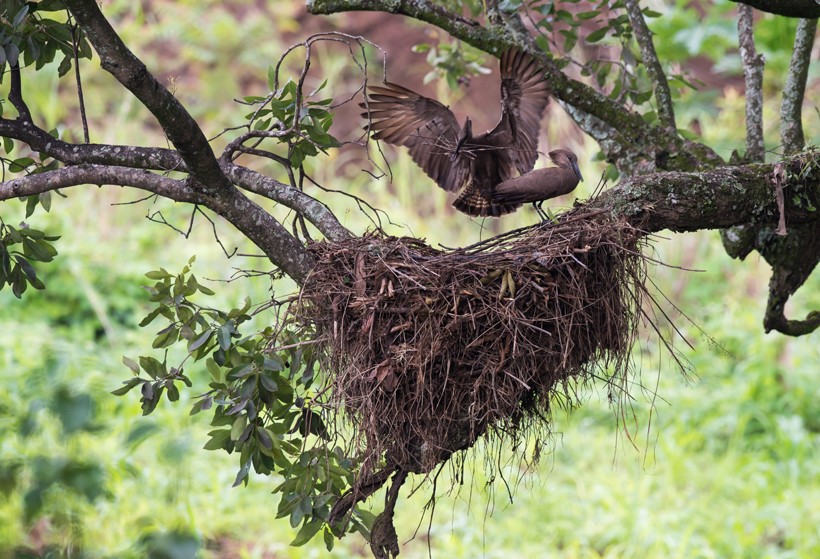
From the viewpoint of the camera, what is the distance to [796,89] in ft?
11.2

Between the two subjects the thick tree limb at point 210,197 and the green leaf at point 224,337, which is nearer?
the green leaf at point 224,337

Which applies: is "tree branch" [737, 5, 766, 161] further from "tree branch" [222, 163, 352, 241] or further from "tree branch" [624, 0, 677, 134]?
"tree branch" [222, 163, 352, 241]

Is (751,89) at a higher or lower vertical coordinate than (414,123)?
higher

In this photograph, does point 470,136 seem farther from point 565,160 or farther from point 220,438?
point 220,438

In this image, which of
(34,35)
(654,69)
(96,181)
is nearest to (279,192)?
(96,181)

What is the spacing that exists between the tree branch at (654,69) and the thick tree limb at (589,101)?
3.9 inches

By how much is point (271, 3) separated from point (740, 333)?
7.61 metres

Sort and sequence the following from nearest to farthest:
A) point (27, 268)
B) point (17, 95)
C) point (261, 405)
Answer: point (261, 405)
point (17, 95)
point (27, 268)

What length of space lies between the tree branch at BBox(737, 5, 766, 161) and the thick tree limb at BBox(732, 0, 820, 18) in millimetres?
697

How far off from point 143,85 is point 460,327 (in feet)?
3.50

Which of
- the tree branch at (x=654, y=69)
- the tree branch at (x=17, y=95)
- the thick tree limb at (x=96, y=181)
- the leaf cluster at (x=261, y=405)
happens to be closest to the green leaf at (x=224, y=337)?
the leaf cluster at (x=261, y=405)

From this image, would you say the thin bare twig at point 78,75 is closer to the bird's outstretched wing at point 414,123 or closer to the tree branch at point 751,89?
the bird's outstretched wing at point 414,123

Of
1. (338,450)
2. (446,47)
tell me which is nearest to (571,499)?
(446,47)

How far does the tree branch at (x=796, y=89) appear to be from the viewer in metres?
3.35
